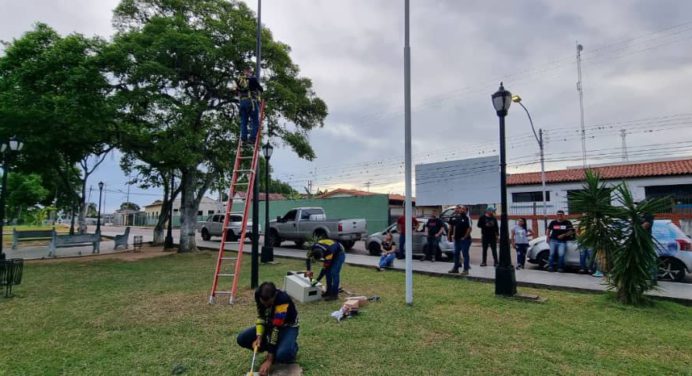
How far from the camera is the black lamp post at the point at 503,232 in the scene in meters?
7.39

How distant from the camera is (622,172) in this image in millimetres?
26797

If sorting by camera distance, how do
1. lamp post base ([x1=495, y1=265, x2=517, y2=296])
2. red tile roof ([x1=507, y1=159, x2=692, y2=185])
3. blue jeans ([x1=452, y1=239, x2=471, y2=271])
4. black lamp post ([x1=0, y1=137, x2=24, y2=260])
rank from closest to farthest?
lamp post base ([x1=495, y1=265, x2=517, y2=296]), blue jeans ([x1=452, y1=239, x2=471, y2=271]), black lamp post ([x1=0, y1=137, x2=24, y2=260]), red tile roof ([x1=507, y1=159, x2=692, y2=185])

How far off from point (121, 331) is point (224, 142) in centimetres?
1102

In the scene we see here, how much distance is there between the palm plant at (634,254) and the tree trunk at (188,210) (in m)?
15.3

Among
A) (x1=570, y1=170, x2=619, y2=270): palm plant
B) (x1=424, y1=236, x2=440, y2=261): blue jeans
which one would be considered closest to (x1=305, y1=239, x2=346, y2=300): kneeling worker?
(x1=570, y1=170, x2=619, y2=270): palm plant

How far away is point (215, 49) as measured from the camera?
13.8m

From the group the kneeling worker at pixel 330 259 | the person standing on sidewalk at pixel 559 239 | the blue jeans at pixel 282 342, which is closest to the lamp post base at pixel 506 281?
the kneeling worker at pixel 330 259

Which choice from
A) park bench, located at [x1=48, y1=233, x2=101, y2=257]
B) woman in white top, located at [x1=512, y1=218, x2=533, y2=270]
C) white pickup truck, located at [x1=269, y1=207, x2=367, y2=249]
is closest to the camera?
woman in white top, located at [x1=512, y1=218, x2=533, y2=270]

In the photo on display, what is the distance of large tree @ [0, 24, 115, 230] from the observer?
11.7 metres

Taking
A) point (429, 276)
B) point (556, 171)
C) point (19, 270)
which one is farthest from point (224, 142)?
point (556, 171)

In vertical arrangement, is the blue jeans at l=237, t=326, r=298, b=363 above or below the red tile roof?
below

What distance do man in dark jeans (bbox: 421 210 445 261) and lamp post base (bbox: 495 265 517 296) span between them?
5.14m

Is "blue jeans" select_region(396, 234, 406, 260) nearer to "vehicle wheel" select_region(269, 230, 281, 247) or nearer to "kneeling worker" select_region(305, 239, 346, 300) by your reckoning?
"kneeling worker" select_region(305, 239, 346, 300)

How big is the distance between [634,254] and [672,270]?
4.04 m
